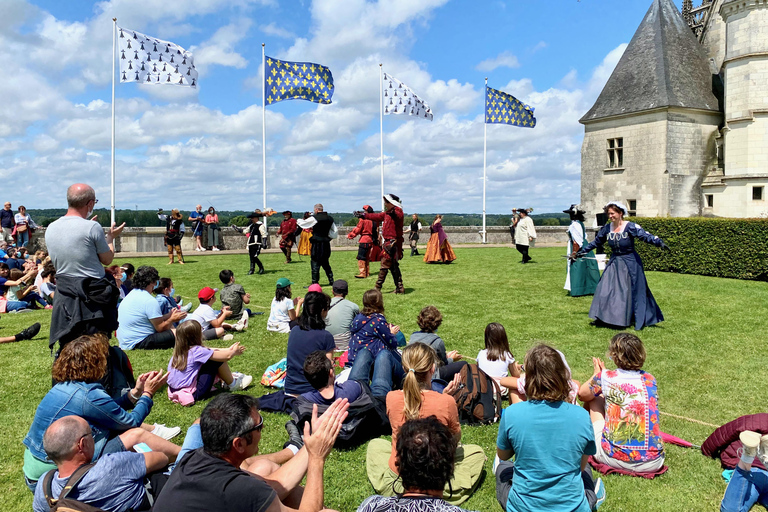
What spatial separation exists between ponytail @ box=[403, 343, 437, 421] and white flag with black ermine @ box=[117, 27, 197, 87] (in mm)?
17896

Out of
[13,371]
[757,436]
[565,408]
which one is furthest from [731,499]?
[13,371]

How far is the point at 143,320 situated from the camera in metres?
7.28

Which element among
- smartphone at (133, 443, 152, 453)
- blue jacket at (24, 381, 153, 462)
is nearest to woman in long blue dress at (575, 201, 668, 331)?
smartphone at (133, 443, 152, 453)

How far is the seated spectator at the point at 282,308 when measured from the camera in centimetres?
830

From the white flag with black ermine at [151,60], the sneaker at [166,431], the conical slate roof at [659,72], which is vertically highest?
the conical slate roof at [659,72]

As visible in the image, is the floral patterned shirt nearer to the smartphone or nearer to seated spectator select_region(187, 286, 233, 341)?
the smartphone

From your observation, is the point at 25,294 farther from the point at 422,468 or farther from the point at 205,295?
the point at 422,468

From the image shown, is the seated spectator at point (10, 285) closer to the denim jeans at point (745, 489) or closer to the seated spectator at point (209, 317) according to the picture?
the seated spectator at point (209, 317)

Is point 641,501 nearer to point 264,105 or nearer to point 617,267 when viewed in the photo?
point 617,267

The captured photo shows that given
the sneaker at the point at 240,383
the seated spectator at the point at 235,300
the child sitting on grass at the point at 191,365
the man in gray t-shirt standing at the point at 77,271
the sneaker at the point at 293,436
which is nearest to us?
the sneaker at the point at 293,436

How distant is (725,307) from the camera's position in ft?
33.6

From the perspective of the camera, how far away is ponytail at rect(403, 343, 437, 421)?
3.76m

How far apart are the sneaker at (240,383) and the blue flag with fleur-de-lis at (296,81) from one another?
1876cm

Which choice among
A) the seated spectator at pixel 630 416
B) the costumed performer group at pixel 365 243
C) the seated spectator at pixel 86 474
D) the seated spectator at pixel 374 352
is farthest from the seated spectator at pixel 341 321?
the costumed performer group at pixel 365 243
